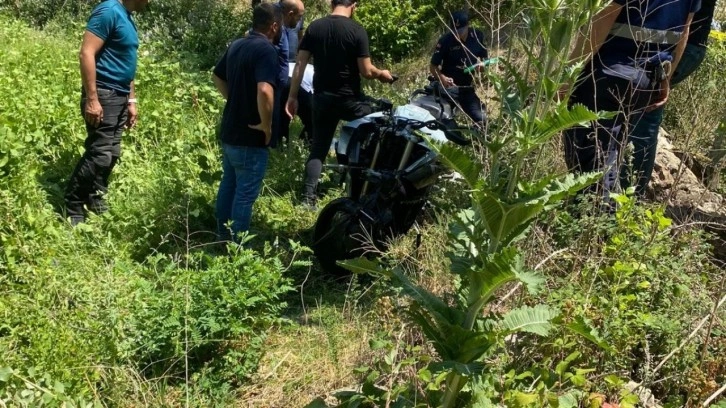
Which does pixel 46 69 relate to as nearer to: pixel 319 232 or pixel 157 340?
pixel 319 232

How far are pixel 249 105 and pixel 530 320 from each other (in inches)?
115

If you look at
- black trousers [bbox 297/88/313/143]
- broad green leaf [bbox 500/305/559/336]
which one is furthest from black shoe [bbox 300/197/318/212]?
broad green leaf [bbox 500/305/559/336]

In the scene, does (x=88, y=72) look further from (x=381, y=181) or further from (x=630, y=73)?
(x=630, y=73)

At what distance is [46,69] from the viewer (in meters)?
7.88

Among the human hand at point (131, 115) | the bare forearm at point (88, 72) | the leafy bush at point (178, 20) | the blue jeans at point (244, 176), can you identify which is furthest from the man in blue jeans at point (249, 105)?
the leafy bush at point (178, 20)

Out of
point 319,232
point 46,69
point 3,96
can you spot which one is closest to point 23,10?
point 46,69

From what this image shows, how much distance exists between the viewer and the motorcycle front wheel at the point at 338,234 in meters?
4.67

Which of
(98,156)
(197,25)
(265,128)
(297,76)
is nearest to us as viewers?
(265,128)

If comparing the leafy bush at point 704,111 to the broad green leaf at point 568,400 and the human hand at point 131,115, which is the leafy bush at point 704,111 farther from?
the human hand at point 131,115

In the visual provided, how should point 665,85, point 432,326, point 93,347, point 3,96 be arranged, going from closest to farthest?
point 432,326
point 93,347
point 665,85
point 3,96

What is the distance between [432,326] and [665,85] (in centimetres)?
248

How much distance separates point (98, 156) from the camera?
554 cm

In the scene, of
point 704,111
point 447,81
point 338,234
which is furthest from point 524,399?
point 447,81

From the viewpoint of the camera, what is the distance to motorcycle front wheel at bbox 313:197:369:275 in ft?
15.3
